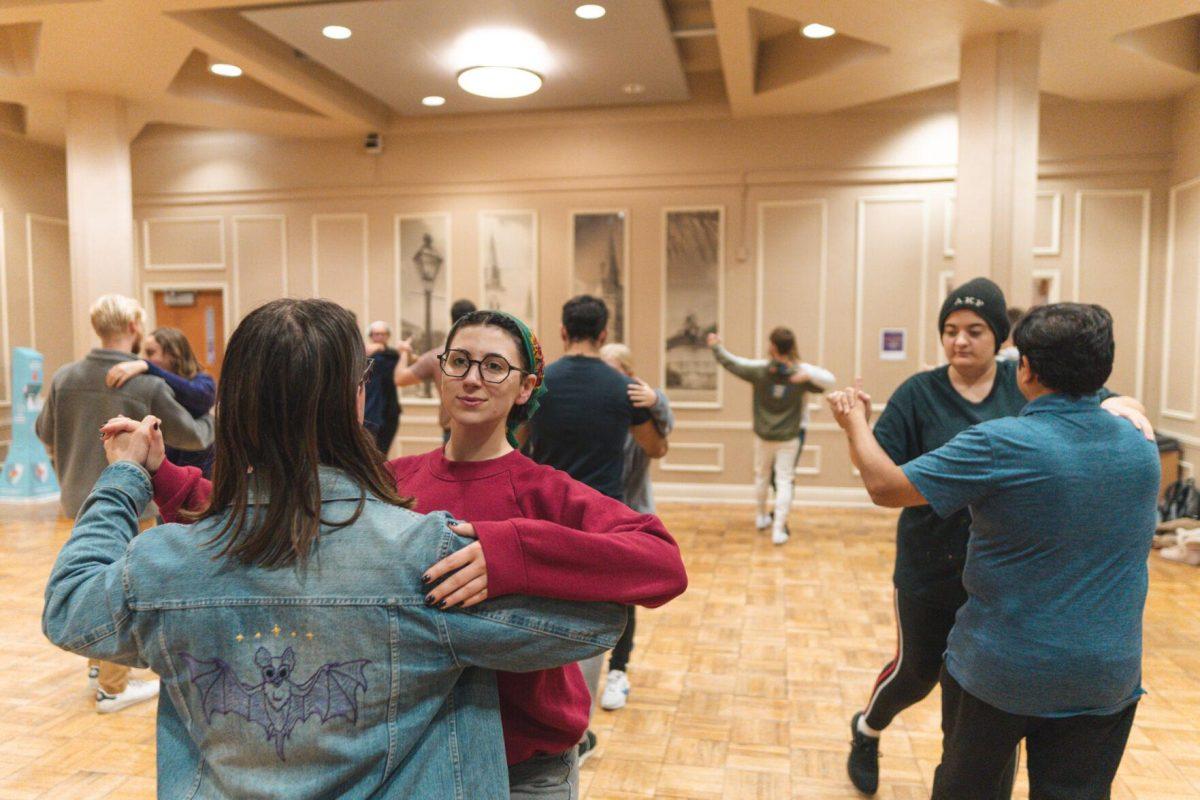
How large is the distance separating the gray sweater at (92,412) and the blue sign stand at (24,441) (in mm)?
5340

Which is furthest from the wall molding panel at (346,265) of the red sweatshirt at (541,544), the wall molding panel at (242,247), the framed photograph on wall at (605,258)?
the red sweatshirt at (541,544)

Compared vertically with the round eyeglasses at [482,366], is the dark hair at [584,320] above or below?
above

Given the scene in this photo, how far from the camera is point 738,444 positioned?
26.6 feet

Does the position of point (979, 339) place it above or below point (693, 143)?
below

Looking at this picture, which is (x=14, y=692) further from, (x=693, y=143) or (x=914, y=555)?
(x=693, y=143)

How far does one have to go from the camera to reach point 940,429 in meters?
2.35

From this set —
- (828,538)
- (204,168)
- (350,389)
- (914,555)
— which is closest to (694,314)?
(828,538)

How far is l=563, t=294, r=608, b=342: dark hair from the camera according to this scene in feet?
9.43

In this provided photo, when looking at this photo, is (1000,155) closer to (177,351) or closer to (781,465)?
(781,465)

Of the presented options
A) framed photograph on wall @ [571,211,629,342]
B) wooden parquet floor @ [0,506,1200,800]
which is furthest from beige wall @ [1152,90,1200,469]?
framed photograph on wall @ [571,211,629,342]

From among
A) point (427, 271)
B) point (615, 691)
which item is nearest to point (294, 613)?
point (615, 691)

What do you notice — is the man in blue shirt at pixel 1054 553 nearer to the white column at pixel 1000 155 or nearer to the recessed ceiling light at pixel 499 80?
the white column at pixel 1000 155

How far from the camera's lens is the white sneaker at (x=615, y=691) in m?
3.40

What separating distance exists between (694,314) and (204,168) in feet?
17.5
